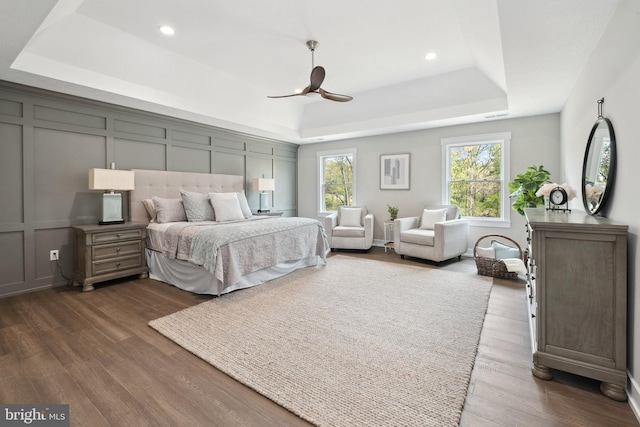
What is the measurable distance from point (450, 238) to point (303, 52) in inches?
134

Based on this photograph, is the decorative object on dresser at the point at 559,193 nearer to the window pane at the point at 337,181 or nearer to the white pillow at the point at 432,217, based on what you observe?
the white pillow at the point at 432,217

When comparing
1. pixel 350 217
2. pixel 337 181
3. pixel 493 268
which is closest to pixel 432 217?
pixel 493 268

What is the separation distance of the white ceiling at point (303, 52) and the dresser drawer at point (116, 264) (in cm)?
201

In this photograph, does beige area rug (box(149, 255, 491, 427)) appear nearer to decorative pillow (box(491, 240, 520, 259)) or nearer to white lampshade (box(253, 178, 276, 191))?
decorative pillow (box(491, 240, 520, 259))

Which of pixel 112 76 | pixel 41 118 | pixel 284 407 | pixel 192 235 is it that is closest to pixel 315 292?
pixel 192 235

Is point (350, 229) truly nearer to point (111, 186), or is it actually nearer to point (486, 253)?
point (486, 253)

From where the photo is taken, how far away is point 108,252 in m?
3.55

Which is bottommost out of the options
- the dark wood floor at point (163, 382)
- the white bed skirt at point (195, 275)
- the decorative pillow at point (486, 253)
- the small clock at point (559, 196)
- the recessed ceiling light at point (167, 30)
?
the dark wood floor at point (163, 382)

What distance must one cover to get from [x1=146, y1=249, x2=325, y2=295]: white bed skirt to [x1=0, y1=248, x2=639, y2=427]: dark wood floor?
600 millimetres

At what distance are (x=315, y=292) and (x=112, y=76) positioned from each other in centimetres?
351

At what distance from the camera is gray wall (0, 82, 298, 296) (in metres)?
3.24

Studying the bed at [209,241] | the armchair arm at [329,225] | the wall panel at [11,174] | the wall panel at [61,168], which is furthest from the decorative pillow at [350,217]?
the wall panel at [11,174]

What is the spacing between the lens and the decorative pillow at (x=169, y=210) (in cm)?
411

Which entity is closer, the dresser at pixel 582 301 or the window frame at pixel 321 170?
the dresser at pixel 582 301
